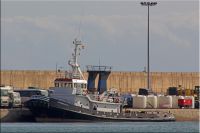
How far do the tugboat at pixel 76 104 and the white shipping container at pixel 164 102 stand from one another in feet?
28.7

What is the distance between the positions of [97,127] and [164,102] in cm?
2045

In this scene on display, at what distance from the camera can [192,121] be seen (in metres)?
126

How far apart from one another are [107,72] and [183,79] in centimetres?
3078

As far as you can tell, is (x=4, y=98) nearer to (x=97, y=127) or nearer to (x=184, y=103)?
(x=97, y=127)

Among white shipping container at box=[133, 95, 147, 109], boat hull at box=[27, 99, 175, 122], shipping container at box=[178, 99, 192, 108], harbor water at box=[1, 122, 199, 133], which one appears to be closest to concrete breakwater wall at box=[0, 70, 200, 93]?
shipping container at box=[178, 99, 192, 108]

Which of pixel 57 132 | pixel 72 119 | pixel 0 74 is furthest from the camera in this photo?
pixel 0 74

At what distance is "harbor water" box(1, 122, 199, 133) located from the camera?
336 ft

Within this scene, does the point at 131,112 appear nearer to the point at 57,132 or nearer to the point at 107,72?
the point at 107,72

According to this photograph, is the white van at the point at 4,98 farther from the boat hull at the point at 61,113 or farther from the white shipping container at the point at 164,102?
the white shipping container at the point at 164,102

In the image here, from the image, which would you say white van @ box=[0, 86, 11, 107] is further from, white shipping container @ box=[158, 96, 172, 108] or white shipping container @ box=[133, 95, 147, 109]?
white shipping container @ box=[158, 96, 172, 108]

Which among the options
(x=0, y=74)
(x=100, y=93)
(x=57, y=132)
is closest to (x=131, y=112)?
(x=100, y=93)

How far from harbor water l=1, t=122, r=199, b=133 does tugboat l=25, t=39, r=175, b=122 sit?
0.86 metres

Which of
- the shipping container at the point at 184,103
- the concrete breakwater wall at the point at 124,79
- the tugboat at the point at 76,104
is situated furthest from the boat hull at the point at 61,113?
the concrete breakwater wall at the point at 124,79

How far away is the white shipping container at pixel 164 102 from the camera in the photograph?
127 meters
